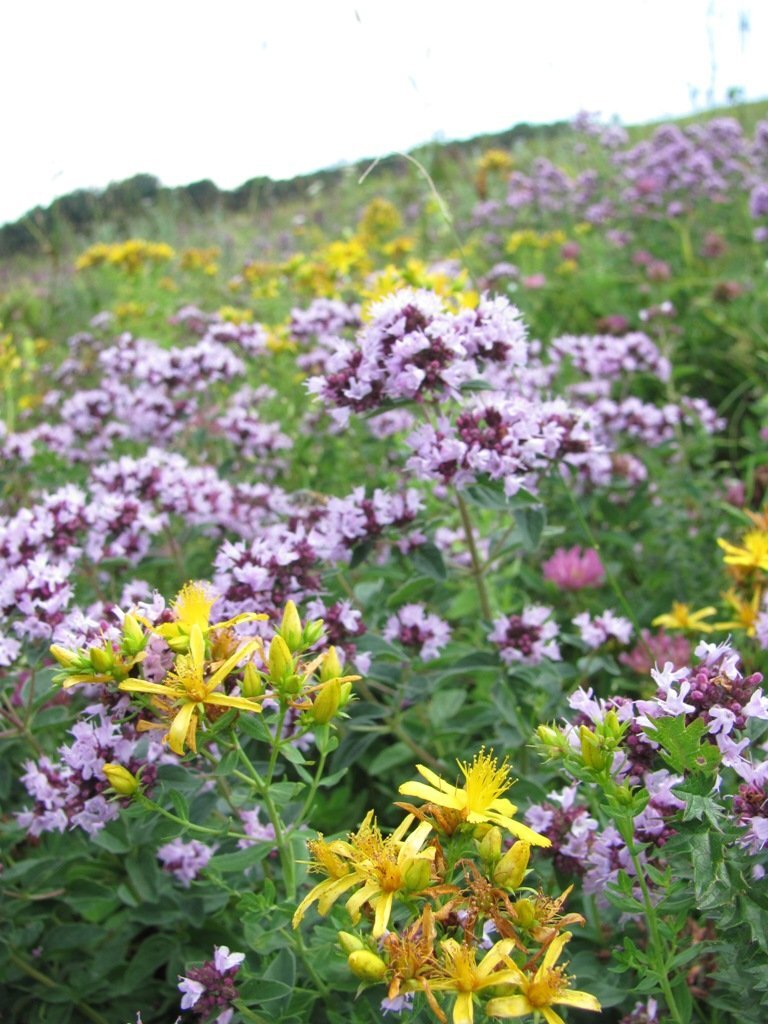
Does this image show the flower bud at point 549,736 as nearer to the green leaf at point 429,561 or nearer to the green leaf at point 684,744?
the green leaf at point 684,744

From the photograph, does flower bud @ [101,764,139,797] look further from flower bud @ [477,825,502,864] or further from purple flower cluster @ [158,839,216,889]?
purple flower cluster @ [158,839,216,889]

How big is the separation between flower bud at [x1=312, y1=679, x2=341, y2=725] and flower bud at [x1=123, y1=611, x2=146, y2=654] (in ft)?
0.86

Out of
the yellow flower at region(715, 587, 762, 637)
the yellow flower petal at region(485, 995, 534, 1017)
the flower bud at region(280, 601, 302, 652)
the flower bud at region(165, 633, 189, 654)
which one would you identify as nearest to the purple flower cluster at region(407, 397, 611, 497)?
the yellow flower at region(715, 587, 762, 637)

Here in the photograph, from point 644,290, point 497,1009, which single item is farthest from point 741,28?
point 497,1009

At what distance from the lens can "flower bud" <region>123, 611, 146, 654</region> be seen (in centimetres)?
129

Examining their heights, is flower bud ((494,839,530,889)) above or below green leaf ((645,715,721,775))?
below

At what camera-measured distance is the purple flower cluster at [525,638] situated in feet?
6.55

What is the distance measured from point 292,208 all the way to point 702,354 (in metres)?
8.73

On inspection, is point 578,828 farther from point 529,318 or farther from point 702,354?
point 529,318

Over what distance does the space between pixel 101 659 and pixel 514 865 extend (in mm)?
607

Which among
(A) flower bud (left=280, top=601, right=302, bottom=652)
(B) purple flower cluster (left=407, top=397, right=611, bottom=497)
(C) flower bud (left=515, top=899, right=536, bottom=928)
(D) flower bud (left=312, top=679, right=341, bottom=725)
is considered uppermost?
(B) purple flower cluster (left=407, top=397, right=611, bottom=497)

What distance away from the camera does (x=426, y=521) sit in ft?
6.90

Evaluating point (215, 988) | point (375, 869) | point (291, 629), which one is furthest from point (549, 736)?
point (215, 988)

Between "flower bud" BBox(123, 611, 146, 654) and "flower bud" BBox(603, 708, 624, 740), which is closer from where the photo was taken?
"flower bud" BBox(603, 708, 624, 740)
